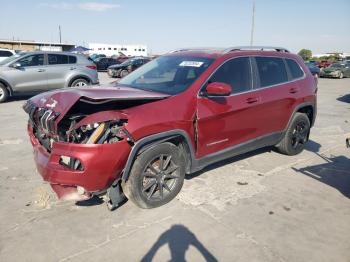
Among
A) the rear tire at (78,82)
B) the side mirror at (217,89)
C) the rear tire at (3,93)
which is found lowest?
the rear tire at (3,93)

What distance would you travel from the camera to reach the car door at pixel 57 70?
11.7m

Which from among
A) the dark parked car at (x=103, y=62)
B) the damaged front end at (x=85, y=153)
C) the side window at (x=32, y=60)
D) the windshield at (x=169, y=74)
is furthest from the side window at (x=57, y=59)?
the dark parked car at (x=103, y=62)

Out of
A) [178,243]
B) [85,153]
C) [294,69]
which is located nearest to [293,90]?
[294,69]

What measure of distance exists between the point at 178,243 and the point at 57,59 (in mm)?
10243

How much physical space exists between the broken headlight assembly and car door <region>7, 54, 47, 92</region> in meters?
8.93

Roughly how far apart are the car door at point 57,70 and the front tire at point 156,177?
8.83 meters

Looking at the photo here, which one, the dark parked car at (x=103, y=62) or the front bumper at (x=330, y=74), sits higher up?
the dark parked car at (x=103, y=62)

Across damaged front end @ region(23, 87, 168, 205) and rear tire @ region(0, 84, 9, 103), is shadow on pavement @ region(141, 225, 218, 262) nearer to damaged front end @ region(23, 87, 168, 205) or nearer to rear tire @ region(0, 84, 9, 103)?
damaged front end @ region(23, 87, 168, 205)

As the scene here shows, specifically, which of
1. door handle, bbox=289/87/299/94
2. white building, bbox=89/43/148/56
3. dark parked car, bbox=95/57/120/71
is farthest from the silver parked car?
white building, bbox=89/43/148/56

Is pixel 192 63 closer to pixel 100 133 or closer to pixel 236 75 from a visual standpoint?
pixel 236 75

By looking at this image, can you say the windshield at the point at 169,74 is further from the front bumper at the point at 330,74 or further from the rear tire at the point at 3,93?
the front bumper at the point at 330,74

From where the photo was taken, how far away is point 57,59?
12.0 metres

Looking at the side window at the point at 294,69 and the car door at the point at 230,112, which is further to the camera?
the side window at the point at 294,69

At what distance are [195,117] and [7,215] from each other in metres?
2.38
